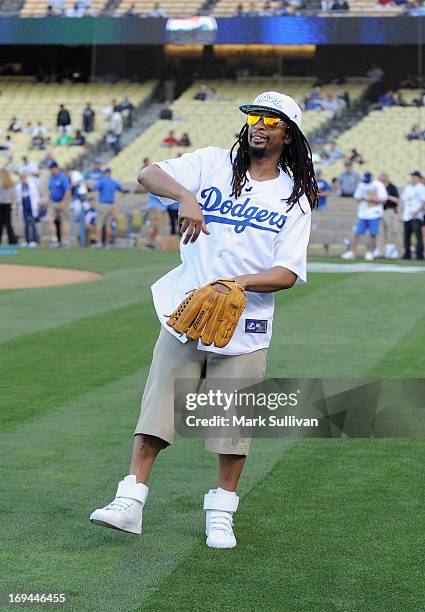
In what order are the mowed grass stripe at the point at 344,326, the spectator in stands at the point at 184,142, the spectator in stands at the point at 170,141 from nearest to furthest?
the mowed grass stripe at the point at 344,326
the spectator in stands at the point at 184,142
the spectator in stands at the point at 170,141

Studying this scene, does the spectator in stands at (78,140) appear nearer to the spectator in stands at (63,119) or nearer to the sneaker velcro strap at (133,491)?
the spectator in stands at (63,119)

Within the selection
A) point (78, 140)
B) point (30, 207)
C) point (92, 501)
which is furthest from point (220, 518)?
point (78, 140)

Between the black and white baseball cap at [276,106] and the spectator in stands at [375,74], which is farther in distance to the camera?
the spectator in stands at [375,74]

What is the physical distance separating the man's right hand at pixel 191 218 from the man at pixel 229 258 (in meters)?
0.09

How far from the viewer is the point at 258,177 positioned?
17.4 feet

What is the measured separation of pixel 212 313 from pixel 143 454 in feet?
2.45

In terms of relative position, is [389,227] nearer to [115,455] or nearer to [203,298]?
[115,455]

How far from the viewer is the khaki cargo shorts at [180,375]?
521cm

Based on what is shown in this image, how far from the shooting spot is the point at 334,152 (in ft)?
112

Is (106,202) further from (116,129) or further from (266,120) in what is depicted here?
(266,120)

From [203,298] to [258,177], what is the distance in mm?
673

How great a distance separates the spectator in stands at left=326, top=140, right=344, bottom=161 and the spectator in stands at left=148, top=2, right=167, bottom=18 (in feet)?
29.5

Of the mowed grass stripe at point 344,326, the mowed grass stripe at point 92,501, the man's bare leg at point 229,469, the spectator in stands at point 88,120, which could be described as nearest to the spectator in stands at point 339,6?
the spectator in stands at point 88,120

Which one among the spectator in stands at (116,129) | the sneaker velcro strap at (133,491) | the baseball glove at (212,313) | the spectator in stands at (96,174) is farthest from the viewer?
the spectator in stands at (116,129)
